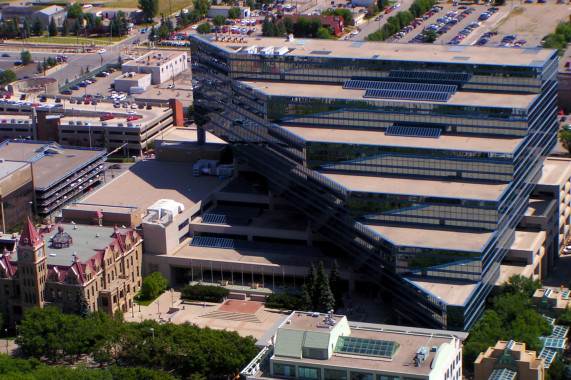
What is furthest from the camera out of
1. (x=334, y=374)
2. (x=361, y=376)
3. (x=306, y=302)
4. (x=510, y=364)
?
(x=306, y=302)

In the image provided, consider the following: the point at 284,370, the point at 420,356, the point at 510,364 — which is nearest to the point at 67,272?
the point at 284,370

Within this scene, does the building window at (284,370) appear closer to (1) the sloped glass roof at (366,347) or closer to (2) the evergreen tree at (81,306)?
(1) the sloped glass roof at (366,347)

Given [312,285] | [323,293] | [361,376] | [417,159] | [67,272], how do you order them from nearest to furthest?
1. [361,376]
2. [323,293]
3. [67,272]
4. [312,285]
5. [417,159]

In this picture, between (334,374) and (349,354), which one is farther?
(349,354)

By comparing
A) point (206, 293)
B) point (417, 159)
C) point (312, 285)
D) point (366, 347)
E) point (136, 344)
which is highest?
point (417, 159)

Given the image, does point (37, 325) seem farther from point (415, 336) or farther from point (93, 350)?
point (415, 336)

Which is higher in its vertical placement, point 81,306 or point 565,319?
point 565,319

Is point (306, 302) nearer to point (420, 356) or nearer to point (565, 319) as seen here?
point (565, 319)
